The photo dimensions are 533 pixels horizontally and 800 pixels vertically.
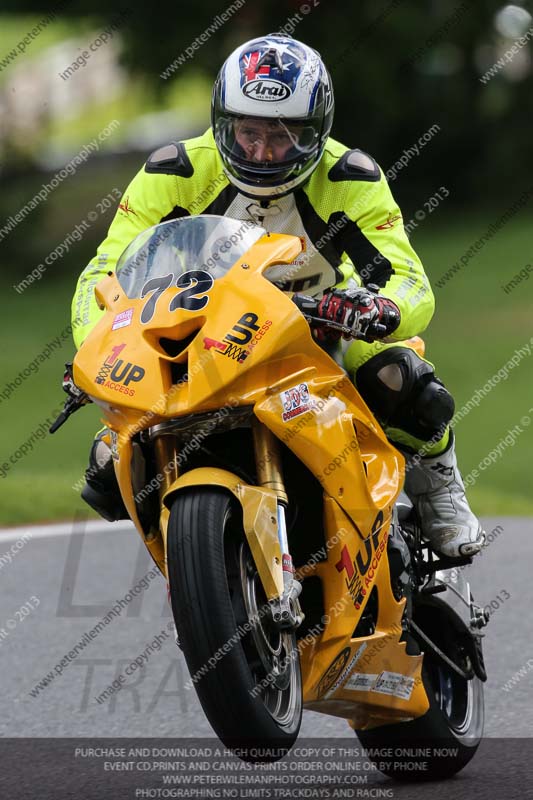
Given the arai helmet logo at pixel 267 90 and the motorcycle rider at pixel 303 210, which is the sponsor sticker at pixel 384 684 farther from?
the arai helmet logo at pixel 267 90

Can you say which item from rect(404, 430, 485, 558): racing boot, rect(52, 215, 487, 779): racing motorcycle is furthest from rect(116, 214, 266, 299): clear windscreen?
rect(404, 430, 485, 558): racing boot

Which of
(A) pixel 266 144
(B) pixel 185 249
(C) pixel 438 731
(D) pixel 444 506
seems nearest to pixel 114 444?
(B) pixel 185 249

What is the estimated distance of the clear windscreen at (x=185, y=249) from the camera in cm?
415

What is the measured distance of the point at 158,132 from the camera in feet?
107

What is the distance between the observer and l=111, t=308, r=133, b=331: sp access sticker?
13.3 feet

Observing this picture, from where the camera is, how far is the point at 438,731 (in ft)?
16.7

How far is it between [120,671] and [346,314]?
2805mm

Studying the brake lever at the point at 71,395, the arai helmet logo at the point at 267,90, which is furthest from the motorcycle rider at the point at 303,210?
the brake lever at the point at 71,395

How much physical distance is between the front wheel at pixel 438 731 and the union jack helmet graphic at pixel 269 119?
1.78 meters

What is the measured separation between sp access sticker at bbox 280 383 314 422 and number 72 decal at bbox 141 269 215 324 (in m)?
0.34

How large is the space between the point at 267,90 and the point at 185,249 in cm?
72

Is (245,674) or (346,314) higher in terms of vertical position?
(346,314)

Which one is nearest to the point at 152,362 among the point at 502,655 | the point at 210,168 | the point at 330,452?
the point at 330,452

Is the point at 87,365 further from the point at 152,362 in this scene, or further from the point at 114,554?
the point at 114,554
